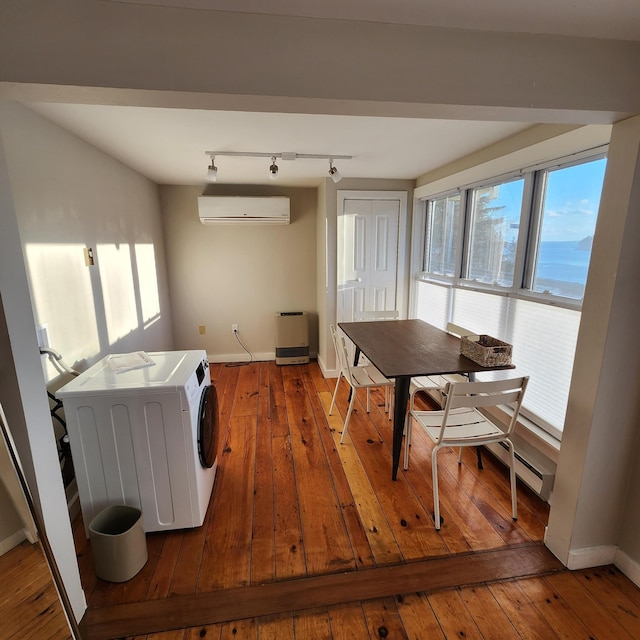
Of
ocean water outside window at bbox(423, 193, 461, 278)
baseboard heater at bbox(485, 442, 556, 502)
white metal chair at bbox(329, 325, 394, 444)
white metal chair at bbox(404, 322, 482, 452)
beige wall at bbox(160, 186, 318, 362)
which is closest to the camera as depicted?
baseboard heater at bbox(485, 442, 556, 502)

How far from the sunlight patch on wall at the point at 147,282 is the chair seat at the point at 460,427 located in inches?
103

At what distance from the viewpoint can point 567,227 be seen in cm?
197

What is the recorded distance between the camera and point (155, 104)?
3.67 ft

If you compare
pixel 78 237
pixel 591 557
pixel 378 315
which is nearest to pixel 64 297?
pixel 78 237

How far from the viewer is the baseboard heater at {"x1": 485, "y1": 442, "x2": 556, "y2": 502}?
6.38ft

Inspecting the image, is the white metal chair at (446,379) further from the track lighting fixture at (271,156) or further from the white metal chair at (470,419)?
the track lighting fixture at (271,156)

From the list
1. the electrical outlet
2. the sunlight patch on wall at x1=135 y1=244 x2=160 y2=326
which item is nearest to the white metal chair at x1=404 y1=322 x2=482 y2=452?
the electrical outlet

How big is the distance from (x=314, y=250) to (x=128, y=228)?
2.08 metres

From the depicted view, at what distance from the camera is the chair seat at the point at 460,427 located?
187cm

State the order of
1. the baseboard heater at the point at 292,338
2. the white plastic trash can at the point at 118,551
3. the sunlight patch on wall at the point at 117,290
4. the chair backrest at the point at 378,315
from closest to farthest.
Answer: the white plastic trash can at the point at 118,551
the sunlight patch on wall at the point at 117,290
the chair backrest at the point at 378,315
the baseboard heater at the point at 292,338

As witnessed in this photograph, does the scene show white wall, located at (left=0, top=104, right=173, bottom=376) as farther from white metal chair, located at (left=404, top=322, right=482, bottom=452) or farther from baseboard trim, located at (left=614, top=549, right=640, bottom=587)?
baseboard trim, located at (left=614, top=549, right=640, bottom=587)

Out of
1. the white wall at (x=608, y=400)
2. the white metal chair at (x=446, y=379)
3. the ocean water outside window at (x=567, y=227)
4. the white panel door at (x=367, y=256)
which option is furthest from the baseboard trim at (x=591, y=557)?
the white panel door at (x=367, y=256)

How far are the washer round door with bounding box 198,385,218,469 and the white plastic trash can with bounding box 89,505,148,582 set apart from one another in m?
0.39

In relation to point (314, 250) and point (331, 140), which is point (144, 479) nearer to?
point (331, 140)
